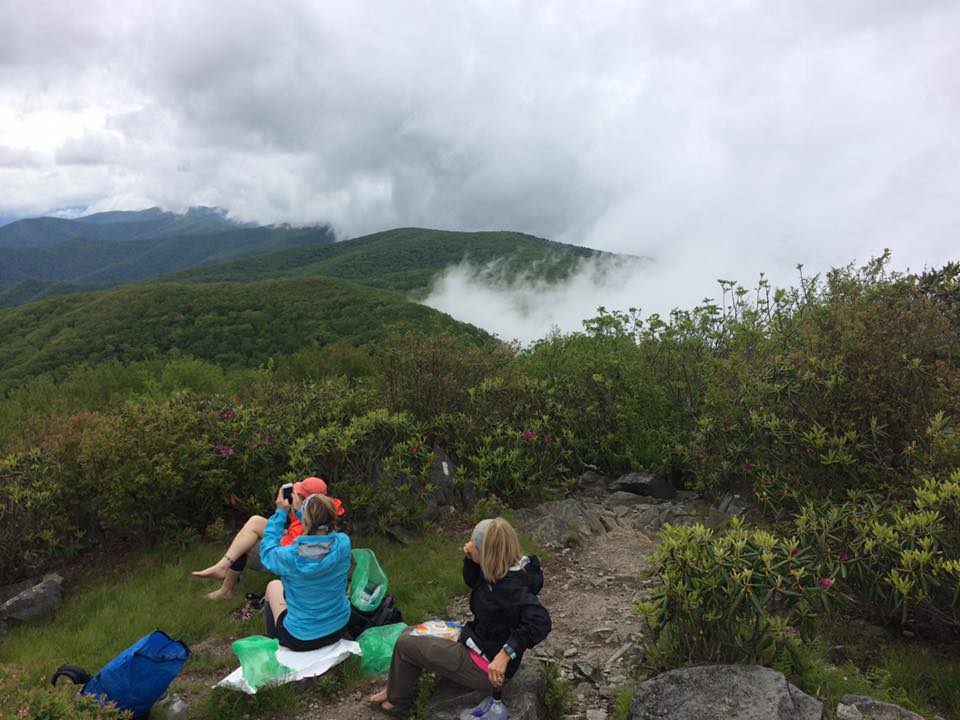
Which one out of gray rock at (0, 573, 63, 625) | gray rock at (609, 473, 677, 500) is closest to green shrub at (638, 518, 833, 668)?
gray rock at (609, 473, 677, 500)

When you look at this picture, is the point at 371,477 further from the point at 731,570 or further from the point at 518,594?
the point at 731,570

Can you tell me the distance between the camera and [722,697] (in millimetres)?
3426

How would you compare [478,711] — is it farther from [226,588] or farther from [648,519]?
[648,519]

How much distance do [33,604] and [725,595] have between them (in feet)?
22.6

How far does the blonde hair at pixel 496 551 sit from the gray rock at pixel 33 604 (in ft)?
17.8

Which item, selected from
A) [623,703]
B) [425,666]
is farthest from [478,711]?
[623,703]

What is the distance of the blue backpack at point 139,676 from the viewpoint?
4098 millimetres

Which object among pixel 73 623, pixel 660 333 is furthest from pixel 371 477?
pixel 660 333

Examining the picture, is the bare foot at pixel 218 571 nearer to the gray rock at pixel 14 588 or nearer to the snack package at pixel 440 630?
the gray rock at pixel 14 588

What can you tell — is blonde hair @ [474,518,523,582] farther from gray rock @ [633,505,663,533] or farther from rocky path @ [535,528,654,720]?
gray rock @ [633,505,663,533]

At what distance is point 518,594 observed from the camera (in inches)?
148

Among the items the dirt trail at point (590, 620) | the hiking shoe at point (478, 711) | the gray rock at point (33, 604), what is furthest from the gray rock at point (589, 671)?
the gray rock at point (33, 604)

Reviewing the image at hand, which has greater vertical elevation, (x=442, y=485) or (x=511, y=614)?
(x=511, y=614)

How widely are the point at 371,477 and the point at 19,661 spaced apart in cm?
377
